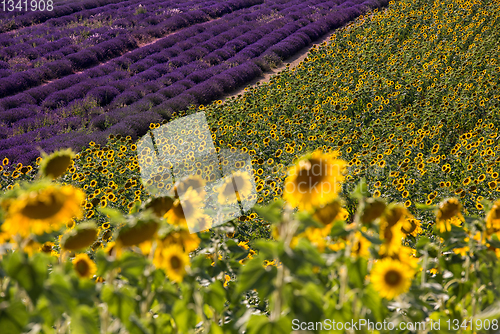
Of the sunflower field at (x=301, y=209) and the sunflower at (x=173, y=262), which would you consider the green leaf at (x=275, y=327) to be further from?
the sunflower at (x=173, y=262)

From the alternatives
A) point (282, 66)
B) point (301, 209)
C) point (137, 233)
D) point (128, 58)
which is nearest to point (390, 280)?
point (301, 209)

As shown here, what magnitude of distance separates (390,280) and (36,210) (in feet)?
3.22

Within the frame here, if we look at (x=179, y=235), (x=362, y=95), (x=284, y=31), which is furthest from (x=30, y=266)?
(x=284, y=31)

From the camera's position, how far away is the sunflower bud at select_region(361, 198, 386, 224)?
1.06m

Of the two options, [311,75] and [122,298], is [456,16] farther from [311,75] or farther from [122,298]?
[122,298]

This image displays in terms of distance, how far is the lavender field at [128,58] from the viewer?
8.46m

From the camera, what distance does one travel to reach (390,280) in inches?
43.6

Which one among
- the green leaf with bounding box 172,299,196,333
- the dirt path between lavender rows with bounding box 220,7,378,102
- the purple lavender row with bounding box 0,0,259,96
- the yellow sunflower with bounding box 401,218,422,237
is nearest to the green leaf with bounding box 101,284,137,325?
the green leaf with bounding box 172,299,196,333

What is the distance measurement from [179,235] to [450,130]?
5655mm

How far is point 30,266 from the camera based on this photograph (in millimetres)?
806

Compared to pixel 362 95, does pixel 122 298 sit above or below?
below

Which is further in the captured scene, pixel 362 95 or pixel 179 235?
pixel 362 95

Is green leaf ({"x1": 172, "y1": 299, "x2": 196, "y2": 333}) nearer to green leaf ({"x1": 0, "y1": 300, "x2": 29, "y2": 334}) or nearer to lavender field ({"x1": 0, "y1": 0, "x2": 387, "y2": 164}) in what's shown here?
green leaf ({"x1": 0, "y1": 300, "x2": 29, "y2": 334})

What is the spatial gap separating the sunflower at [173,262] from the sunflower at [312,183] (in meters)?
0.37
